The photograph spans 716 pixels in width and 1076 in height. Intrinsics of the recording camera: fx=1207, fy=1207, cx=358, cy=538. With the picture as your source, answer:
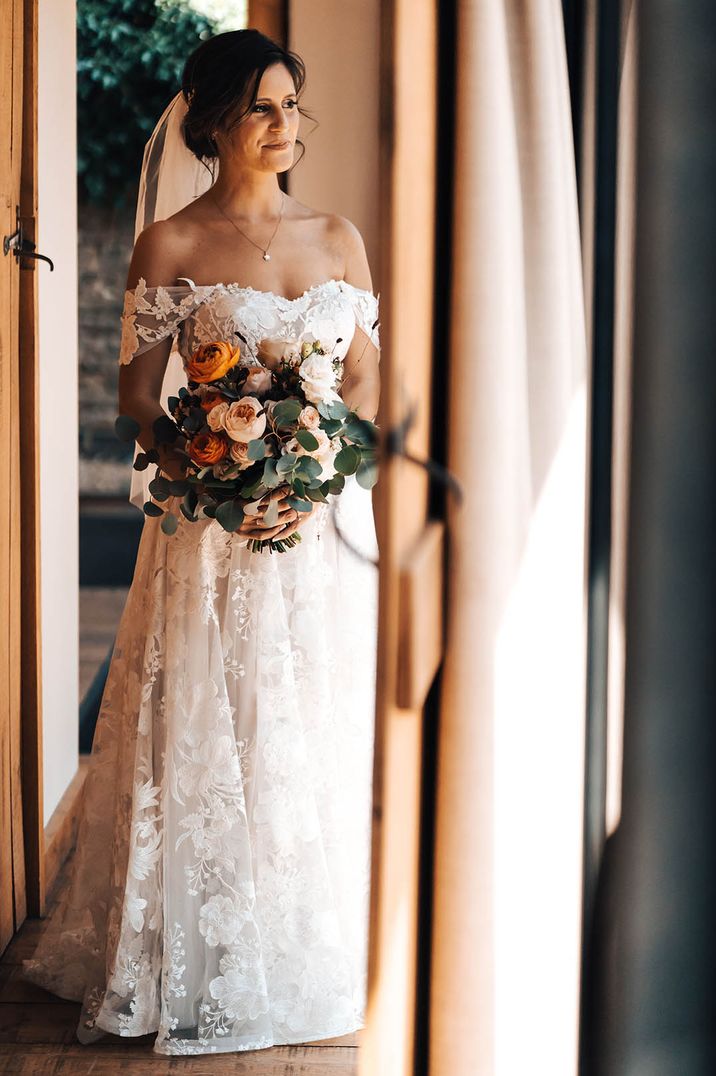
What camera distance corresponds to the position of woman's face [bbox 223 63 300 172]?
2457 millimetres

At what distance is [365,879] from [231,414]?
1067 mm

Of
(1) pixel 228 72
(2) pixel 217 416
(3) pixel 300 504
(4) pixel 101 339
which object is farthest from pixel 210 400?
(4) pixel 101 339

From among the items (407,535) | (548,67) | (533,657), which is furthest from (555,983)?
(548,67)

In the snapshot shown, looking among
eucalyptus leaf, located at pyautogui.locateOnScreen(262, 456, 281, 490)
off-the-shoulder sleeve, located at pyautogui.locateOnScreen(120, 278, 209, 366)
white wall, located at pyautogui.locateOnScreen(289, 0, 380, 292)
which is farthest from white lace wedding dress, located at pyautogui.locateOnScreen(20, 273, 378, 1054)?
white wall, located at pyautogui.locateOnScreen(289, 0, 380, 292)

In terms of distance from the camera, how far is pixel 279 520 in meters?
2.44

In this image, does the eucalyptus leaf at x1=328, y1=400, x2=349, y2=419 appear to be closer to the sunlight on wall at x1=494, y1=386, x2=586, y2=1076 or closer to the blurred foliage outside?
the sunlight on wall at x1=494, y1=386, x2=586, y2=1076

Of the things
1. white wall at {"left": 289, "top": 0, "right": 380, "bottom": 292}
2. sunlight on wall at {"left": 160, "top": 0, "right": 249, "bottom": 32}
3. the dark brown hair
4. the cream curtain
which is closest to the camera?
the cream curtain

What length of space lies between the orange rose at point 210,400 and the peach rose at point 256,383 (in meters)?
0.05

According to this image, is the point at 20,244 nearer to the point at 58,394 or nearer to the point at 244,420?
the point at 58,394

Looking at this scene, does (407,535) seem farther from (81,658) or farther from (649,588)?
(81,658)

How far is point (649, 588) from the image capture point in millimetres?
1313

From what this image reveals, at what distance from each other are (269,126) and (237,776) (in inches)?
52.5

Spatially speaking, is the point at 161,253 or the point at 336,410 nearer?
the point at 336,410

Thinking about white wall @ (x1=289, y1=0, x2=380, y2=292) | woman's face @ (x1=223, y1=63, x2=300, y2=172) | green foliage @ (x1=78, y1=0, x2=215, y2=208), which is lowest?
woman's face @ (x1=223, y1=63, x2=300, y2=172)
